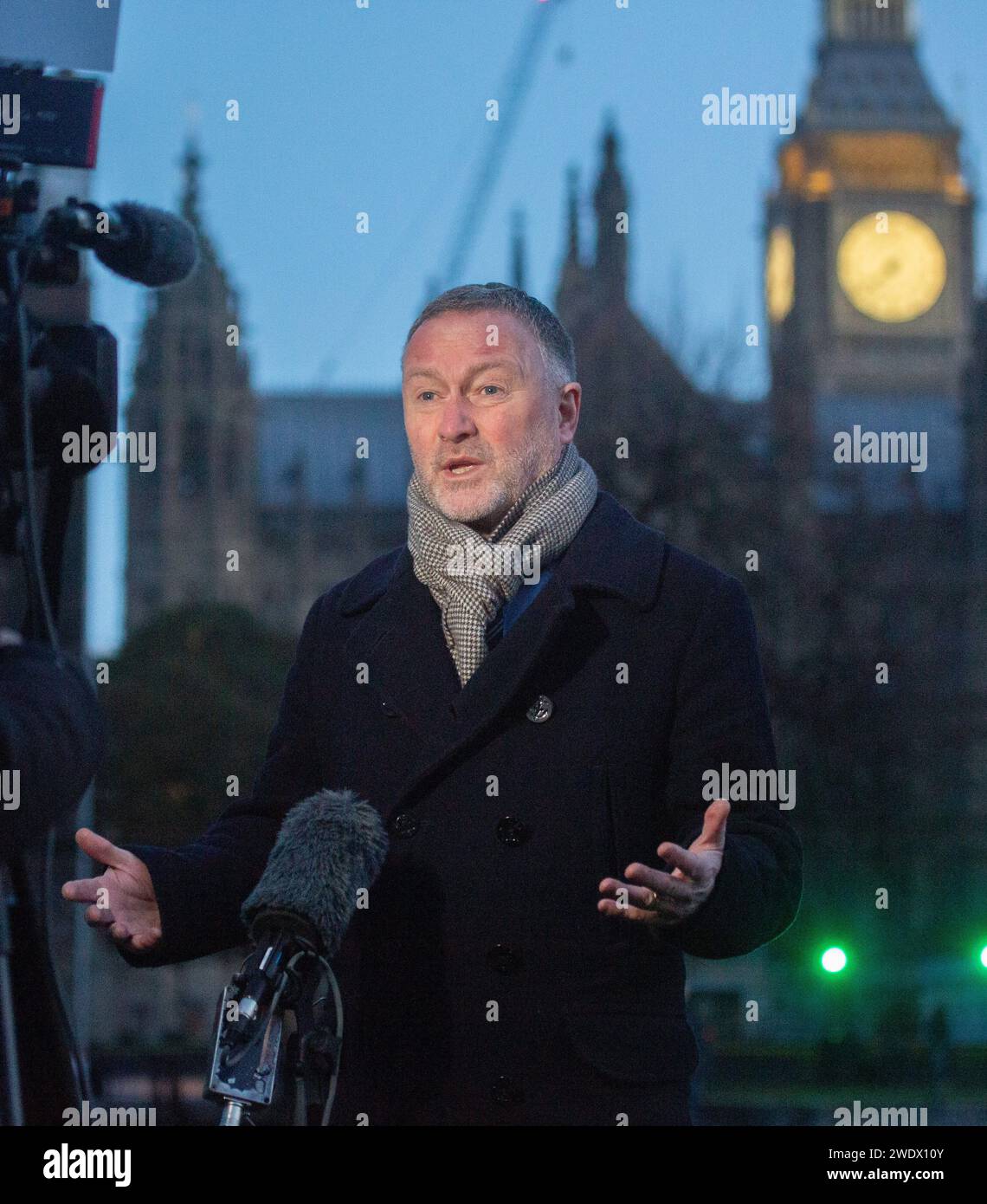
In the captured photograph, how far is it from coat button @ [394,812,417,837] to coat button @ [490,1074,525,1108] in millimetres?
425

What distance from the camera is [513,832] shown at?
136 inches

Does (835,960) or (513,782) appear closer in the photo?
(513,782)

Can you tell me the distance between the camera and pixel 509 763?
354cm

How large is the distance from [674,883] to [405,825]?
24.3 inches

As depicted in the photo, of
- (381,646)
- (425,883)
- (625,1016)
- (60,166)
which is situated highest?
(60,166)

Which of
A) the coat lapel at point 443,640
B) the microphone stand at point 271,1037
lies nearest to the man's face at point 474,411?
the coat lapel at point 443,640

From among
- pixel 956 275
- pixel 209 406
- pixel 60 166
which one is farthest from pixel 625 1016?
pixel 956 275

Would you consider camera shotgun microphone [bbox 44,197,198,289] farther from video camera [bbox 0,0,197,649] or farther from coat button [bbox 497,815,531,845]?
coat button [bbox 497,815,531,845]

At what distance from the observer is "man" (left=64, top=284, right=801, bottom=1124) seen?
3379 millimetres

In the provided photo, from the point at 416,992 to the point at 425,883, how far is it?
18 centimetres

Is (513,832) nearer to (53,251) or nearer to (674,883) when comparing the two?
(674,883)

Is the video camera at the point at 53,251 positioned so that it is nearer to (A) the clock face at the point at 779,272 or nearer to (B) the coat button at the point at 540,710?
(B) the coat button at the point at 540,710

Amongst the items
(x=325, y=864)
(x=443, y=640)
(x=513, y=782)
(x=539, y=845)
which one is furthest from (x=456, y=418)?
(x=325, y=864)

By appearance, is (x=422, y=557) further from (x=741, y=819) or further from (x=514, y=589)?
(x=741, y=819)
